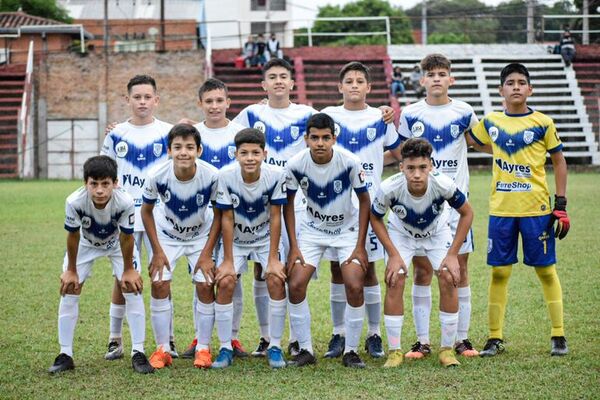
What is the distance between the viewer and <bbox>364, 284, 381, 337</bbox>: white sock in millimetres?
6777

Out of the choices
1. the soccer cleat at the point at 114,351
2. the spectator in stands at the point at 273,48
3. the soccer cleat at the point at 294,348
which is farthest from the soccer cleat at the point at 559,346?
the spectator in stands at the point at 273,48

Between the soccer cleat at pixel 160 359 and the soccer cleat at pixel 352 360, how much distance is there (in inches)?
50.6

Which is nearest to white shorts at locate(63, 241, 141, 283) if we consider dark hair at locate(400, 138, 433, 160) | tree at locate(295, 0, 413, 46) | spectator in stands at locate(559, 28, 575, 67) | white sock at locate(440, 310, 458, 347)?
dark hair at locate(400, 138, 433, 160)

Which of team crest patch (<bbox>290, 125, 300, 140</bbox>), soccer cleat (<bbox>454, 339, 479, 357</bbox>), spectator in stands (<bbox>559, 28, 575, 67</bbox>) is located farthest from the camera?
spectator in stands (<bbox>559, 28, 575, 67</bbox>)

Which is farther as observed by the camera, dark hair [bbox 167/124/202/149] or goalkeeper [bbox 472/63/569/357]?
goalkeeper [bbox 472/63/569/357]

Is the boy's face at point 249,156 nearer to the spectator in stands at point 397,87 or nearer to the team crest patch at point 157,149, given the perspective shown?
the team crest patch at point 157,149

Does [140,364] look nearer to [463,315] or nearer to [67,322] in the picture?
[67,322]

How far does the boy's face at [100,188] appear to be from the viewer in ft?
19.9

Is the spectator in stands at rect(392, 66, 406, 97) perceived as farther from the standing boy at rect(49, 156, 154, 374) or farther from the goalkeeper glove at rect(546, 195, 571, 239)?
the standing boy at rect(49, 156, 154, 374)

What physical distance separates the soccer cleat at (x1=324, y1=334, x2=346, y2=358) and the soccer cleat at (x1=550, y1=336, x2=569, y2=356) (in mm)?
1581

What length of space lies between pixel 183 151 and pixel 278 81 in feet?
3.85

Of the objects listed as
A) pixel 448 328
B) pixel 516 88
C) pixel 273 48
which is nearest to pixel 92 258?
pixel 448 328

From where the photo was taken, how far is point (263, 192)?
6422 millimetres

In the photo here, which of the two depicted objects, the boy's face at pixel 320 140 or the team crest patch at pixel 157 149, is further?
the team crest patch at pixel 157 149
